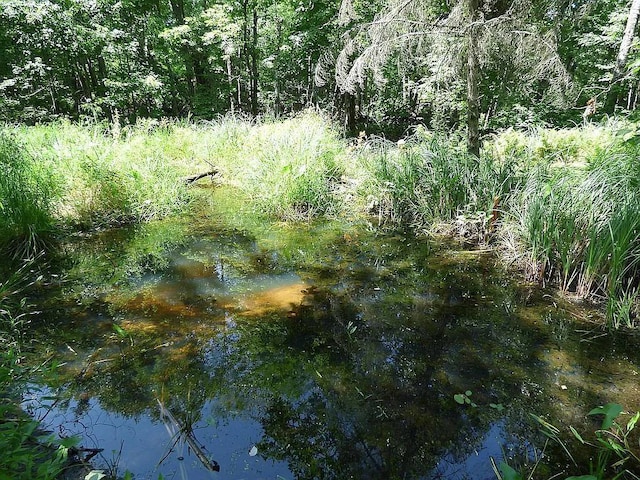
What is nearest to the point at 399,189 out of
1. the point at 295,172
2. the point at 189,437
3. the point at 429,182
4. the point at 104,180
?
the point at 429,182

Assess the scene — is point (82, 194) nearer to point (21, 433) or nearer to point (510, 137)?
point (21, 433)

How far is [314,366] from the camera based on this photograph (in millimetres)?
2570

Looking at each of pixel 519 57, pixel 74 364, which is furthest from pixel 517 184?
pixel 74 364

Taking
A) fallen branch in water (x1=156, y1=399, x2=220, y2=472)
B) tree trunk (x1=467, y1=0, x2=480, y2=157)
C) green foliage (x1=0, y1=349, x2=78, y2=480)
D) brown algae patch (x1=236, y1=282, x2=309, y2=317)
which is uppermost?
tree trunk (x1=467, y1=0, x2=480, y2=157)

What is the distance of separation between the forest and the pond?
0.05 ft

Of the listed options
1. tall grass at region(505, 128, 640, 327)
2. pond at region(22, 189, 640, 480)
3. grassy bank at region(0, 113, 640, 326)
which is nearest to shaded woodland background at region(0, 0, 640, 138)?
grassy bank at region(0, 113, 640, 326)

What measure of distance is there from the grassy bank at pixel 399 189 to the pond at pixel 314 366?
1.39ft

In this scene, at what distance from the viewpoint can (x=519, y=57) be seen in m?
4.87

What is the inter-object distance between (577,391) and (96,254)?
4.51m

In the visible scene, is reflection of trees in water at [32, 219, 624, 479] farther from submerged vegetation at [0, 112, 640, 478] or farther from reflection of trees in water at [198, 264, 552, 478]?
submerged vegetation at [0, 112, 640, 478]

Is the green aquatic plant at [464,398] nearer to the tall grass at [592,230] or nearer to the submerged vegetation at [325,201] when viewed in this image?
the submerged vegetation at [325,201]

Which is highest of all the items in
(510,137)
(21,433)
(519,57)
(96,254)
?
(519,57)

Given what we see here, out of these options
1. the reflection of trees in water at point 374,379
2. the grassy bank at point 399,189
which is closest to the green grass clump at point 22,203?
the grassy bank at point 399,189

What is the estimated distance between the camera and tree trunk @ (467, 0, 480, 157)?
16.1 ft
